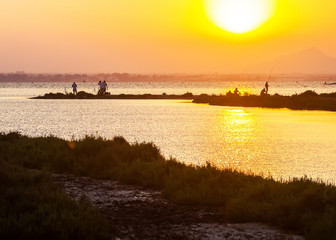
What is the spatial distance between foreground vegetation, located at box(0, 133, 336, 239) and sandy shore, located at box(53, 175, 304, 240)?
0.36 m

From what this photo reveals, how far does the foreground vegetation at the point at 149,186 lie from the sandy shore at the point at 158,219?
0.36 metres

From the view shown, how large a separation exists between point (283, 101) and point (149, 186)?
4654 cm

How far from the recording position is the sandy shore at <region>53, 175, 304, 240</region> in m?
9.04

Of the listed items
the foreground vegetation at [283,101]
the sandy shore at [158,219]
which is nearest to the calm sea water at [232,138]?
the sandy shore at [158,219]

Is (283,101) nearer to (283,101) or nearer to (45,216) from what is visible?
(283,101)

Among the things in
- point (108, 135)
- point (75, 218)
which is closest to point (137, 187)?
point (75, 218)

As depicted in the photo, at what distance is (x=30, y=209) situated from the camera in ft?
30.0

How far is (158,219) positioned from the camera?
33.1 feet

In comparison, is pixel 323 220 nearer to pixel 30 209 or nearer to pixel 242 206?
pixel 242 206

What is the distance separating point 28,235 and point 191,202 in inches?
164

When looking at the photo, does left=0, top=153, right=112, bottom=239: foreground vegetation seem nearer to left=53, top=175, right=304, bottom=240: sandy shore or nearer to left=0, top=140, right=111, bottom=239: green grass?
left=0, top=140, right=111, bottom=239: green grass

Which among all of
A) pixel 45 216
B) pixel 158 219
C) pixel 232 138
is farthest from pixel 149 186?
pixel 232 138

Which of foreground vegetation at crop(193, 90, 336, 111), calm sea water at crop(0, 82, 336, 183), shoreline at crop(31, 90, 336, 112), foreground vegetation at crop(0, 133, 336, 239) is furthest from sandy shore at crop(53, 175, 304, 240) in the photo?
foreground vegetation at crop(193, 90, 336, 111)

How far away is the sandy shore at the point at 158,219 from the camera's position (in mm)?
9039
